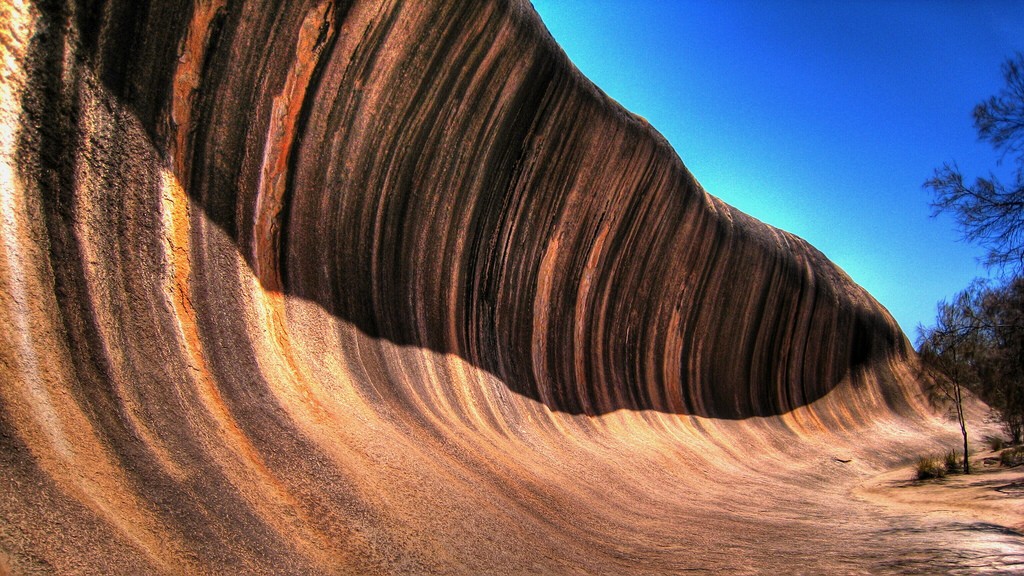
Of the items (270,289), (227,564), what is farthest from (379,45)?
(227,564)

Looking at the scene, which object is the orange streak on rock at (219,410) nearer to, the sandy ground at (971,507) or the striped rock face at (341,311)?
the striped rock face at (341,311)

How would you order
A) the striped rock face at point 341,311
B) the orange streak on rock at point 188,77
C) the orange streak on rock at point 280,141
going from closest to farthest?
the striped rock face at point 341,311 < the orange streak on rock at point 188,77 < the orange streak on rock at point 280,141

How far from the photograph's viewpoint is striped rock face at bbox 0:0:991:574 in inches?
150

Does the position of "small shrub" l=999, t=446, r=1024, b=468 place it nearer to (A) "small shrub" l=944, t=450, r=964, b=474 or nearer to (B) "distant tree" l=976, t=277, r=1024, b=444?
(A) "small shrub" l=944, t=450, r=964, b=474

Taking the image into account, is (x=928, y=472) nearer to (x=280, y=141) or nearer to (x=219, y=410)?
(x=280, y=141)

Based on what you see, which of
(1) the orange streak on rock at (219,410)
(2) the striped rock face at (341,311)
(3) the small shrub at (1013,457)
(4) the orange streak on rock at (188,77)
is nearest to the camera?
(2) the striped rock face at (341,311)

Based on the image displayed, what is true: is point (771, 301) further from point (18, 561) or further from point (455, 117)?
point (18, 561)

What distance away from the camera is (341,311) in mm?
6512

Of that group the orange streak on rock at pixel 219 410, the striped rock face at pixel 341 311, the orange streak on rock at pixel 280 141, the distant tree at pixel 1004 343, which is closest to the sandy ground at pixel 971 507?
the striped rock face at pixel 341 311

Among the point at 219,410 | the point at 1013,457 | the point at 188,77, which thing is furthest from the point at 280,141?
the point at 1013,457

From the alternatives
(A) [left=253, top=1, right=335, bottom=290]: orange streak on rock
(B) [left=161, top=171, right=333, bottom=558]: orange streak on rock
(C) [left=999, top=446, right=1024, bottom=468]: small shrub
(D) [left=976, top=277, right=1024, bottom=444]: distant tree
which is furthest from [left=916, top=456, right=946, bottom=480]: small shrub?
(B) [left=161, top=171, right=333, bottom=558]: orange streak on rock

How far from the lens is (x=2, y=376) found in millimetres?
3459

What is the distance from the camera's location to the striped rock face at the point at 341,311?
12.5ft

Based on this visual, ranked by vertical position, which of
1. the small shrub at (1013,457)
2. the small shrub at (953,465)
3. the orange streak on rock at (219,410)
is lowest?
the small shrub at (953,465)
